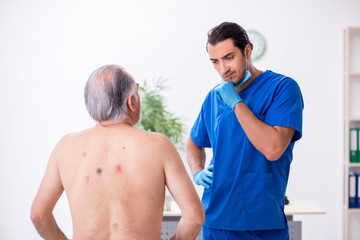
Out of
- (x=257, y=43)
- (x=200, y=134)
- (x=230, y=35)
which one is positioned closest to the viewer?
(x=230, y=35)

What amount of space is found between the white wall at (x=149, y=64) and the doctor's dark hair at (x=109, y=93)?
2428 mm

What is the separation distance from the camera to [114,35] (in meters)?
3.62

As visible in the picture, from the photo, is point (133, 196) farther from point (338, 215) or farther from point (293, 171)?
point (338, 215)

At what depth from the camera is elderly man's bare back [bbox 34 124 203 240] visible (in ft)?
3.59

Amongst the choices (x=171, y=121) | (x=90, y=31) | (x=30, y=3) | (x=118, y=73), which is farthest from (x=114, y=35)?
(x=118, y=73)

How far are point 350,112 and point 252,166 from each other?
8.19 feet

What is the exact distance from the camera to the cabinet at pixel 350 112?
3.33 m

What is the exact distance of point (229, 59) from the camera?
4.97 ft

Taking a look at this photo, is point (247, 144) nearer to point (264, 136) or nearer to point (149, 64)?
point (264, 136)

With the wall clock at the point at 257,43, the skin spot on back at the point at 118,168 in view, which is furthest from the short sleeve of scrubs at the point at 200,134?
the wall clock at the point at 257,43

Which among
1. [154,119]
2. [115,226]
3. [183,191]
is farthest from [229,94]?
[154,119]

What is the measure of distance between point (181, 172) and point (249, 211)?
46 cm

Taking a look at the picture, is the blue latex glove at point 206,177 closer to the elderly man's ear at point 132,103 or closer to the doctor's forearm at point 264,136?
the doctor's forearm at point 264,136

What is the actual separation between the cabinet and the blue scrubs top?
82.9 inches
